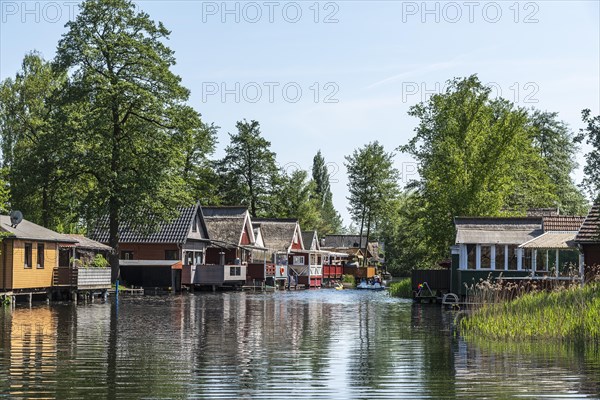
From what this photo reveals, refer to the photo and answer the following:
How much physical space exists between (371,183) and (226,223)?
3809cm

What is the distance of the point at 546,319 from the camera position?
79.8 ft

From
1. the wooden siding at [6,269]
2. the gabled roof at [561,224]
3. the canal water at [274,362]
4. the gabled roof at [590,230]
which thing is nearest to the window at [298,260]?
the gabled roof at [561,224]

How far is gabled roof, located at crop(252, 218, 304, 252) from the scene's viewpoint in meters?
92.4

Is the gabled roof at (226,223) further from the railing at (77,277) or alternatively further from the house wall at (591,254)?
the house wall at (591,254)

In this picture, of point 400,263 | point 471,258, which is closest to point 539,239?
point 471,258

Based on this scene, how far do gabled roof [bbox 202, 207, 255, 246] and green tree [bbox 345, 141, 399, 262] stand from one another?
35.1 meters

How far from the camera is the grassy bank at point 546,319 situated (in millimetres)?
22969

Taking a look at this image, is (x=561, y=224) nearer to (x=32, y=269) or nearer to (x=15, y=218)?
(x=32, y=269)

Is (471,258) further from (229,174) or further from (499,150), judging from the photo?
(229,174)

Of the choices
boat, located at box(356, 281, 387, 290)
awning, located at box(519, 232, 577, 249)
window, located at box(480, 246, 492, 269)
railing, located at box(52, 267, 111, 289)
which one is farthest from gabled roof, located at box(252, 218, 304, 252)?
awning, located at box(519, 232, 577, 249)

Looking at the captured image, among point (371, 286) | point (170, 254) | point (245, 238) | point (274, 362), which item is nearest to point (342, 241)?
point (371, 286)

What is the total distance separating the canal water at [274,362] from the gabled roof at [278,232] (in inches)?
2322

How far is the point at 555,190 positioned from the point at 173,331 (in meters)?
68.7

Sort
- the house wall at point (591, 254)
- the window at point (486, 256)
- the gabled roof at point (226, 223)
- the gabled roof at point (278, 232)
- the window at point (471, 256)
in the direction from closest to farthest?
the house wall at point (591, 254)
the window at point (486, 256)
the window at point (471, 256)
the gabled roof at point (226, 223)
the gabled roof at point (278, 232)
